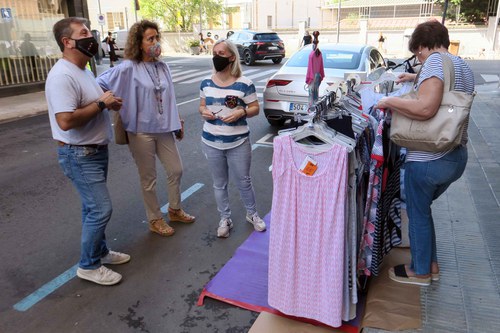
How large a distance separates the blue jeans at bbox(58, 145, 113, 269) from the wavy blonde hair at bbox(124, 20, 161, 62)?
96 centimetres

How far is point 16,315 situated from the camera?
3.09 m

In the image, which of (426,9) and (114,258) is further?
(426,9)

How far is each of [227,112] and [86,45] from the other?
132 centimetres

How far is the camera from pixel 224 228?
4.22 metres

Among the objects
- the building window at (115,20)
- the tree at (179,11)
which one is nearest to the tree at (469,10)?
the tree at (179,11)

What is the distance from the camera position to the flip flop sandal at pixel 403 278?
3.14m

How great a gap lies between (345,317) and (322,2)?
5107 centimetres

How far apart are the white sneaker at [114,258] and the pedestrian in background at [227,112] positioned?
113 cm

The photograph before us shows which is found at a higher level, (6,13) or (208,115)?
(6,13)

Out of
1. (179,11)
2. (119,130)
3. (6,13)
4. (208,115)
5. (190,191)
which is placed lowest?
(190,191)

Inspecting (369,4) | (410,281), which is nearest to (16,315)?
(410,281)

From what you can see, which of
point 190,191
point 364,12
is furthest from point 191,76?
point 364,12

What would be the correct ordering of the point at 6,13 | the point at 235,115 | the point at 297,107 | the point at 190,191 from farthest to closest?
the point at 6,13, the point at 297,107, the point at 190,191, the point at 235,115

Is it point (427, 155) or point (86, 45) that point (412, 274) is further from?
point (86, 45)
